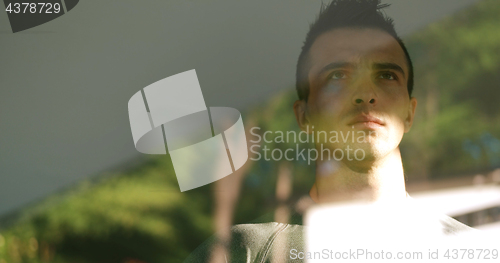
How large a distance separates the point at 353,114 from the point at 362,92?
0.10 m

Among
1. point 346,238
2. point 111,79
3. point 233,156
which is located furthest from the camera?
point 111,79

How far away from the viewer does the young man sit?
1.74 metres

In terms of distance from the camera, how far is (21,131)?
205 cm

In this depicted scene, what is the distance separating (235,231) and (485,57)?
1.31 metres

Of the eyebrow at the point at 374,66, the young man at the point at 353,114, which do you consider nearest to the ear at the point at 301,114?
the young man at the point at 353,114

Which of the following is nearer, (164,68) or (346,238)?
(346,238)

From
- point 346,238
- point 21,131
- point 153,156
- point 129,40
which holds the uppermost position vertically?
point 129,40

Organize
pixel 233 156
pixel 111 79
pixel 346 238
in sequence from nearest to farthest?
pixel 346 238 → pixel 233 156 → pixel 111 79

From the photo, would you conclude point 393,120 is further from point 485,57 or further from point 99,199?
point 99,199

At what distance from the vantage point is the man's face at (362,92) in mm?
1734

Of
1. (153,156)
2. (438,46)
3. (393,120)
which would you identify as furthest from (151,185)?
(438,46)

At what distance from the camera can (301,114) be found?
6.00 feet

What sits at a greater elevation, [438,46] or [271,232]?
[438,46]

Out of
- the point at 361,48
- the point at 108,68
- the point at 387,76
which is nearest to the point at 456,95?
the point at 387,76
